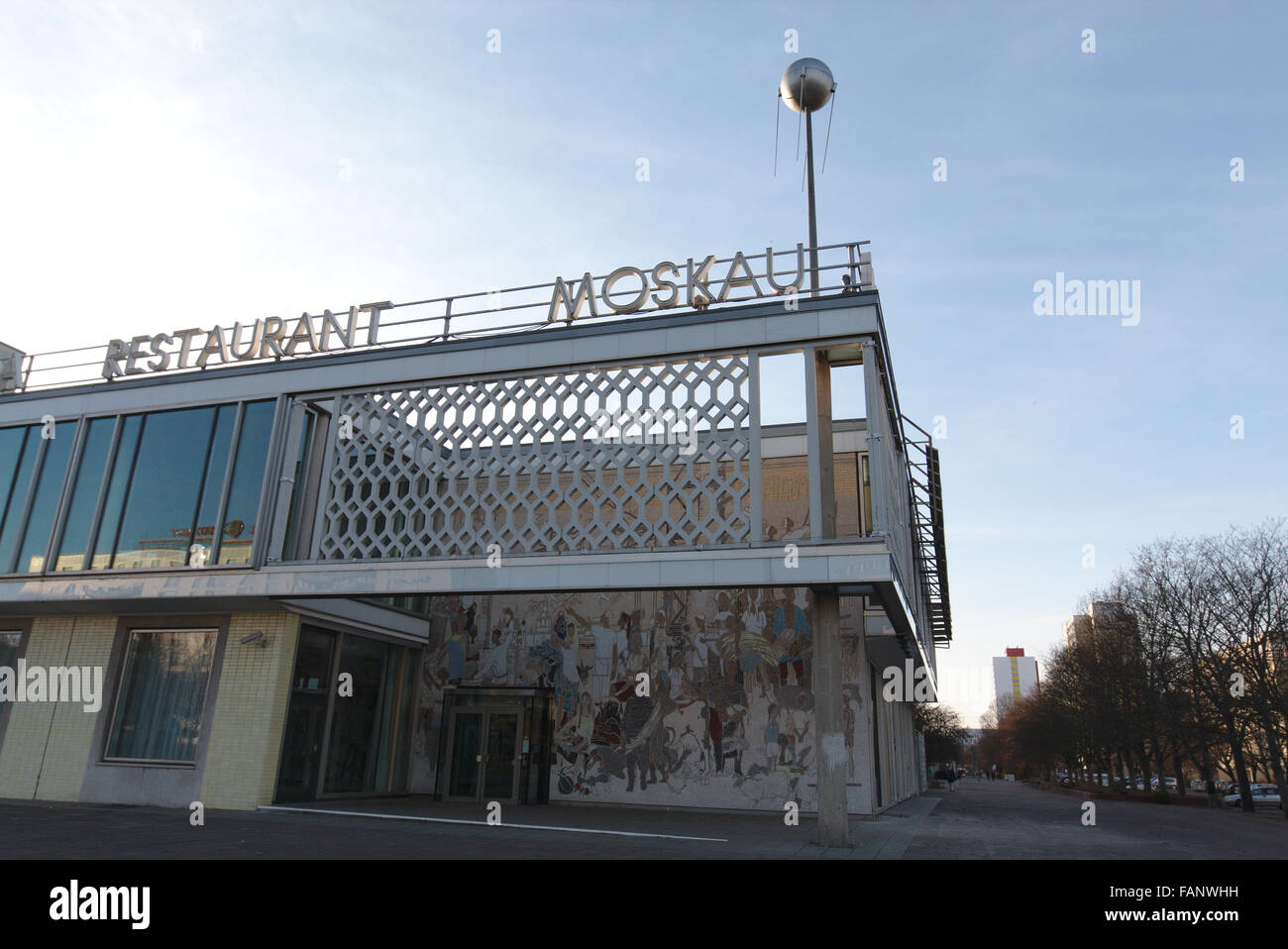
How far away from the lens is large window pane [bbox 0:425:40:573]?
64.8 ft

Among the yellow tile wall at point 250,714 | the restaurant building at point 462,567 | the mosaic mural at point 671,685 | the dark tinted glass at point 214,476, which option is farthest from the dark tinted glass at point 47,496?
the mosaic mural at point 671,685

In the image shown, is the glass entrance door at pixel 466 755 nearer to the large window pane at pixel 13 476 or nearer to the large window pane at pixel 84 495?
the large window pane at pixel 84 495

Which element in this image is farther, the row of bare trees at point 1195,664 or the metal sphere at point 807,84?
the row of bare trees at point 1195,664

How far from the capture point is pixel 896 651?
22750mm

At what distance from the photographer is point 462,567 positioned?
16.1 meters

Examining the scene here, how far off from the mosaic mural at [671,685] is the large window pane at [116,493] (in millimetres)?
8494

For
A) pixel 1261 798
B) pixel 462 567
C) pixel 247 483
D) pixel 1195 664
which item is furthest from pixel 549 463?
pixel 1261 798

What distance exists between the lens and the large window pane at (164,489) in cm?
1841

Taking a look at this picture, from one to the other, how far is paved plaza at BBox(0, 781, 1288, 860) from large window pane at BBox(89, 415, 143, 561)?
5.09 meters

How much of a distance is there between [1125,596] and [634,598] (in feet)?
97.8

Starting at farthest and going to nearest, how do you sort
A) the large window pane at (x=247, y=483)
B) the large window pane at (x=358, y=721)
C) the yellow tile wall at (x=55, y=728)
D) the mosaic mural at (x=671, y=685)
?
the mosaic mural at (x=671, y=685), the large window pane at (x=358, y=721), the yellow tile wall at (x=55, y=728), the large window pane at (x=247, y=483)

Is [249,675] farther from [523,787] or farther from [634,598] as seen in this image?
[634,598]

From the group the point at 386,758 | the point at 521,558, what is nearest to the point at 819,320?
the point at 521,558

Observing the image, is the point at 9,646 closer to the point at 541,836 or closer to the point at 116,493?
the point at 116,493
